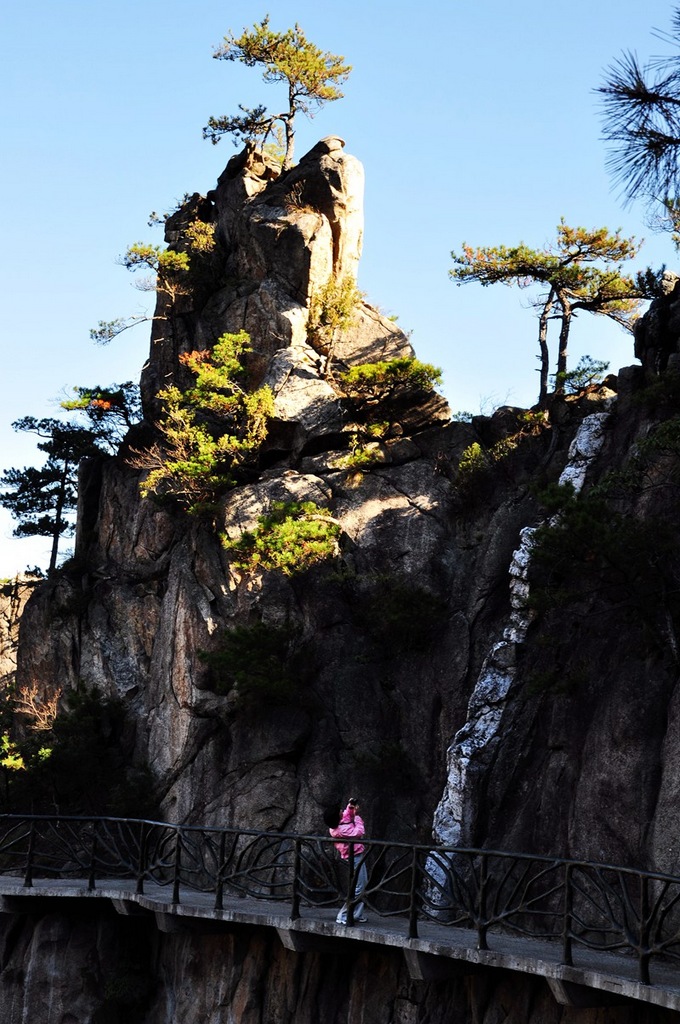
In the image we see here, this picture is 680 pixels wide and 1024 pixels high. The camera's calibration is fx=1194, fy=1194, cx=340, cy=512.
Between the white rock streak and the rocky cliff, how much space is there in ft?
0.16

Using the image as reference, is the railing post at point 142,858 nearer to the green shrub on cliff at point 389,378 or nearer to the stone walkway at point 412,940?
the stone walkway at point 412,940

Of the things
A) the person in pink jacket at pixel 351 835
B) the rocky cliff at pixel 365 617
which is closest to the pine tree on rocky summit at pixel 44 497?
the rocky cliff at pixel 365 617

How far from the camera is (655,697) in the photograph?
652 inches

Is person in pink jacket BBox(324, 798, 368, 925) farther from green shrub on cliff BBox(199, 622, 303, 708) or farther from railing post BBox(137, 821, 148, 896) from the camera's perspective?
green shrub on cliff BBox(199, 622, 303, 708)

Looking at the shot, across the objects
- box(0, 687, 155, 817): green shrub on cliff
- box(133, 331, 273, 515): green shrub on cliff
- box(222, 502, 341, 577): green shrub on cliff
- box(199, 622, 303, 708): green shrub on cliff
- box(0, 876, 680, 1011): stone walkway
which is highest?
→ box(133, 331, 273, 515): green shrub on cliff

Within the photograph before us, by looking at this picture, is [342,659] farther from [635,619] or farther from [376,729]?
[635,619]

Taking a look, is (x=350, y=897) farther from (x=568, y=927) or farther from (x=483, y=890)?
(x=568, y=927)

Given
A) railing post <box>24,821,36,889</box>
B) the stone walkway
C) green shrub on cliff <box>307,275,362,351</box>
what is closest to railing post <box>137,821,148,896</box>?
the stone walkway

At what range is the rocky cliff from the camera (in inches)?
678

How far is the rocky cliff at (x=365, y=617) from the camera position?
17219 mm

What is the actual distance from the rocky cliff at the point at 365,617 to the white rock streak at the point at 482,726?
48 millimetres

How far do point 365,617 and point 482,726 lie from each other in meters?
4.82

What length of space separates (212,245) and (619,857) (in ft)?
75.1

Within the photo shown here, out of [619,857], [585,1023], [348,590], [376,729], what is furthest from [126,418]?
[585,1023]
